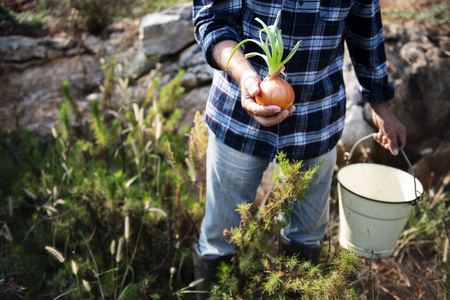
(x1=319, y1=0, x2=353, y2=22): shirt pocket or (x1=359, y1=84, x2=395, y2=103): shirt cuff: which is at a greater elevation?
(x1=319, y1=0, x2=353, y2=22): shirt pocket

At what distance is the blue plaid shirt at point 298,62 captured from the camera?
5.04ft

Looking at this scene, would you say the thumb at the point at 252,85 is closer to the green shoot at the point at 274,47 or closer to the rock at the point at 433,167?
the green shoot at the point at 274,47

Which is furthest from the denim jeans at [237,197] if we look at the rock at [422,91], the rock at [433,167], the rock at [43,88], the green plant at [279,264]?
the rock at [43,88]

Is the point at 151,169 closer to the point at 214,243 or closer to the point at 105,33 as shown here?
the point at 214,243

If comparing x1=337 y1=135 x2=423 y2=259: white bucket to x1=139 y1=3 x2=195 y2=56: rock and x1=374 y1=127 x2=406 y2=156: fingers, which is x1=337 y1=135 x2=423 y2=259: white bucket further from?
x1=139 y1=3 x2=195 y2=56: rock

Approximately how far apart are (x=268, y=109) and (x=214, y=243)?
3.04 feet

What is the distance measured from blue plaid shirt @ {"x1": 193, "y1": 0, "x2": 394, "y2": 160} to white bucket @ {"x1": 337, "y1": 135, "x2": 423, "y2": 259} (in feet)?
1.47

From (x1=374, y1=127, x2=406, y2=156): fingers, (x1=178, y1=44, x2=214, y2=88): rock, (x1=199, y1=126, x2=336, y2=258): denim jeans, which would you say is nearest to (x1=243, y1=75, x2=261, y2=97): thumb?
(x1=199, y1=126, x2=336, y2=258): denim jeans

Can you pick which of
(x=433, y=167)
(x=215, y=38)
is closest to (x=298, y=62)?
(x=215, y=38)

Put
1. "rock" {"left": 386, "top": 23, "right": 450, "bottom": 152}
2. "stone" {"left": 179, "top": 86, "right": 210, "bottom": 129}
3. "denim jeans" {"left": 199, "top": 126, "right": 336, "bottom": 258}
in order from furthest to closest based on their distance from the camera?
"stone" {"left": 179, "top": 86, "right": 210, "bottom": 129} < "rock" {"left": 386, "top": 23, "right": 450, "bottom": 152} < "denim jeans" {"left": 199, "top": 126, "right": 336, "bottom": 258}

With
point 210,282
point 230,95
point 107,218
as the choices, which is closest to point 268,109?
point 230,95

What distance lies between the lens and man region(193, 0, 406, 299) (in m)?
1.54

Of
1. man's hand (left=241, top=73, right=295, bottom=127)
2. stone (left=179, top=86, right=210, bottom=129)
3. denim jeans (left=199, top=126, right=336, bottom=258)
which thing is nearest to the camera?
man's hand (left=241, top=73, right=295, bottom=127)

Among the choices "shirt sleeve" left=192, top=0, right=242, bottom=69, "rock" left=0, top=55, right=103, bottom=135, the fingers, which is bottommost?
"rock" left=0, top=55, right=103, bottom=135
